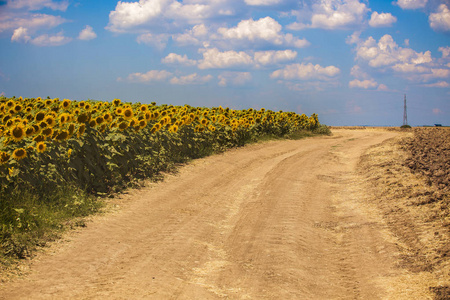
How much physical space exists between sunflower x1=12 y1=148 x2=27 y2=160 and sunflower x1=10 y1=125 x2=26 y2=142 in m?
0.47

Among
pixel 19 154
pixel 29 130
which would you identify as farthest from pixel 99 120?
pixel 19 154

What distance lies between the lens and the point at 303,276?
5.98 meters

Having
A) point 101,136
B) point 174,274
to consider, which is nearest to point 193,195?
point 101,136

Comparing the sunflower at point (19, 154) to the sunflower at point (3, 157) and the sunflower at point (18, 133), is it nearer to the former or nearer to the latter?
the sunflower at point (3, 157)

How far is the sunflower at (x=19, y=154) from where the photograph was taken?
27.1ft

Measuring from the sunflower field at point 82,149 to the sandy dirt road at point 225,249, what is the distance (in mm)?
961

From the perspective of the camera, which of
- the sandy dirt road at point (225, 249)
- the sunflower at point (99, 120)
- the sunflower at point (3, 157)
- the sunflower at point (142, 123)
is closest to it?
the sandy dirt road at point (225, 249)

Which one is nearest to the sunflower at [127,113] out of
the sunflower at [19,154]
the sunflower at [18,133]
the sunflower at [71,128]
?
the sunflower at [71,128]

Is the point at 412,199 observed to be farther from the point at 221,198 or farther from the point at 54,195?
the point at 54,195

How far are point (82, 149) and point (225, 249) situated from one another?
194 inches

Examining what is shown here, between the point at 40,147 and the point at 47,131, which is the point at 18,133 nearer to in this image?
the point at 40,147

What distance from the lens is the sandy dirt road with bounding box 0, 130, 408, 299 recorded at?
5.45 m

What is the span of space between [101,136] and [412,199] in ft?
25.4

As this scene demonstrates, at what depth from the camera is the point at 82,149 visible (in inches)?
401
